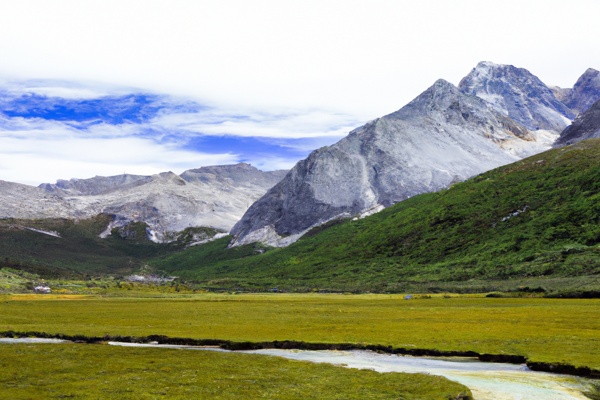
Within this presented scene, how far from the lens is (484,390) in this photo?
160 ft

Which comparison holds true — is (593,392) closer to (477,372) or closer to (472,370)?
(477,372)

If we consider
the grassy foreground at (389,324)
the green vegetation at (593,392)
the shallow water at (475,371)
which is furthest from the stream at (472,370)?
the grassy foreground at (389,324)

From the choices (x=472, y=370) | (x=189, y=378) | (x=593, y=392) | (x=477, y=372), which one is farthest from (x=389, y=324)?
(x=189, y=378)

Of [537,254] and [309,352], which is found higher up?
[537,254]

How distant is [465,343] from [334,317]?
35.9 metres

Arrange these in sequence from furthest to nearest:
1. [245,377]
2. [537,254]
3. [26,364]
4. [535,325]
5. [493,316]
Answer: [537,254], [493,316], [535,325], [26,364], [245,377]

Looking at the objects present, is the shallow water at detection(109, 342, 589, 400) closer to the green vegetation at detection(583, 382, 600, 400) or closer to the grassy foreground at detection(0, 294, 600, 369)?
the green vegetation at detection(583, 382, 600, 400)

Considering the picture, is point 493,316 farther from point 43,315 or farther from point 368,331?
point 43,315

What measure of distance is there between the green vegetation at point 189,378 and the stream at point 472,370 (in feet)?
13.0

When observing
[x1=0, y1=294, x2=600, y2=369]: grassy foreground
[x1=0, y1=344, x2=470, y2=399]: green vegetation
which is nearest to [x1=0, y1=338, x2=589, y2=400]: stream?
[x1=0, y1=294, x2=600, y2=369]: grassy foreground

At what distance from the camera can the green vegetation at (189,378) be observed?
44.8 m

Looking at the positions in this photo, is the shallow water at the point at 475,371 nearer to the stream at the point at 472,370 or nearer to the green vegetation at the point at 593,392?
the stream at the point at 472,370

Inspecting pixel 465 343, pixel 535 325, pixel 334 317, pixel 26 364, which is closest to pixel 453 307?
pixel 334 317

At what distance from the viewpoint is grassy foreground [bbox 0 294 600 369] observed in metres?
68.0
